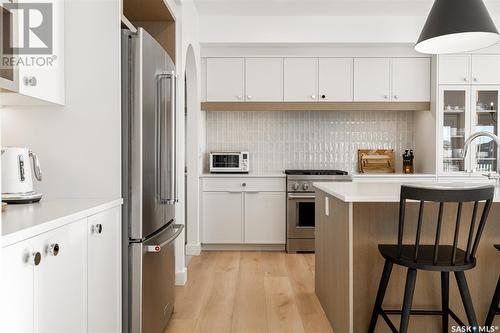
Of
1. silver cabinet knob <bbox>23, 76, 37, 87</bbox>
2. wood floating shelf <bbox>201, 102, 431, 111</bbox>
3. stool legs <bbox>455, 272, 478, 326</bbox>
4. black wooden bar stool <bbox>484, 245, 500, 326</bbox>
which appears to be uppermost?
wood floating shelf <bbox>201, 102, 431, 111</bbox>

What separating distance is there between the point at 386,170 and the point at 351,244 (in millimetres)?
3277

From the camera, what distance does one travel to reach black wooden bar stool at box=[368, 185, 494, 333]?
1.94m

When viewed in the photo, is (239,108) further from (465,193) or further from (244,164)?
(465,193)

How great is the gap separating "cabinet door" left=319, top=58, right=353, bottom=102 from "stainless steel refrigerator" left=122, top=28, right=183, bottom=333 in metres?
2.94

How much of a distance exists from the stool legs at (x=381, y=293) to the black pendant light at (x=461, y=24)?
134cm

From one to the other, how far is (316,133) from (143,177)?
142 inches

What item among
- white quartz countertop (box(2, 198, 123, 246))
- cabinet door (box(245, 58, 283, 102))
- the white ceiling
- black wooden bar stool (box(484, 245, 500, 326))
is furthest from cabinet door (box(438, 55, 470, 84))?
white quartz countertop (box(2, 198, 123, 246))

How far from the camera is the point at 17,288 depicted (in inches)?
46.8

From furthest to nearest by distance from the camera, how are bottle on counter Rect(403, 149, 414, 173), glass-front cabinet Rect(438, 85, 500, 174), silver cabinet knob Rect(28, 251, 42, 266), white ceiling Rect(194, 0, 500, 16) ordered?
1. bottle on counter Rect(403, 149, 414, 173)
2. glass-front cabinet Rect(438, 85, 500, 174)
3. white ceiling Rect(194, 0, 500, 16)
4. silver cabinet knob Rect(28, 251, 42, 266)

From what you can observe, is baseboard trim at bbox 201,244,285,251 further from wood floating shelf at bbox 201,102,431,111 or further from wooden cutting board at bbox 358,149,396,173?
wood floating shelf at bbox 201,102,431,111

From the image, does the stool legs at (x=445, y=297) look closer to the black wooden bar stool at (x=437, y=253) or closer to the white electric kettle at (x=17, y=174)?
the black wooden bar stool at (x=437, y=253)

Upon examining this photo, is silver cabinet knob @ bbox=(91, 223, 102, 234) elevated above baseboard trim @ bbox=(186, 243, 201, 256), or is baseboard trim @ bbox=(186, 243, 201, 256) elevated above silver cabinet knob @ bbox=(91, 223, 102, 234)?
silver cabinet knob @ bbox=(91, 223, 102, 234)

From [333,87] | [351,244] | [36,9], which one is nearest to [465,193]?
[351,244]

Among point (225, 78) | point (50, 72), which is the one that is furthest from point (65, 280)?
point (225, 78)
